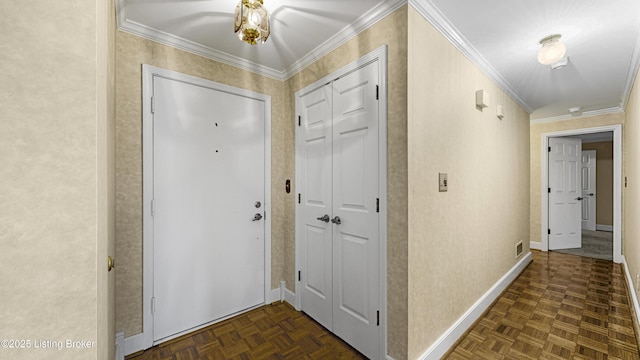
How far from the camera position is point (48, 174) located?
54cm

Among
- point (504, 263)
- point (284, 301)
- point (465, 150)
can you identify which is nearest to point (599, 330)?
point (504, 263)

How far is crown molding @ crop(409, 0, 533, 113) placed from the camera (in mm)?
1573

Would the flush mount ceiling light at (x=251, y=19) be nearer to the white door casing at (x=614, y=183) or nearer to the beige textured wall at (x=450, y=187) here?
the beige textured wall at (x=450, y=187)

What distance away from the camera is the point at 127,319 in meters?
1.74

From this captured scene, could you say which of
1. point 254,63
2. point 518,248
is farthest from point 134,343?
point 518,248

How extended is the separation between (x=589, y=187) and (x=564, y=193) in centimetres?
268

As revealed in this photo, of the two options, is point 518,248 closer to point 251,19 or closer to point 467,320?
point 467,320

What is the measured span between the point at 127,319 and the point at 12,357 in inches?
61.0

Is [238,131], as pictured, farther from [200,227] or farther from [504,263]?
[504,263]

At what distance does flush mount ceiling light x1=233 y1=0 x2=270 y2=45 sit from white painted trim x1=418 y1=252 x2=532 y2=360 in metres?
2.12

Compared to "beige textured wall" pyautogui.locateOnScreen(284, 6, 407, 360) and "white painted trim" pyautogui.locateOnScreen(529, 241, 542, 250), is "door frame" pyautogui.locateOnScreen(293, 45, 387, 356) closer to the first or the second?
"beige textured wall" pyautogui.locateOnScreen(284, 6, 407, 360)

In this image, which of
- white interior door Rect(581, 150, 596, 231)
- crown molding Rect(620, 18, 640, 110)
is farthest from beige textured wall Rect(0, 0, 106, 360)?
white interior door Rect(581, 150, 596, 231)

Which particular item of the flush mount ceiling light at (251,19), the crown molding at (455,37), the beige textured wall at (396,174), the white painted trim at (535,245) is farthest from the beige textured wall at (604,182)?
the flush mount ceiling light at (251,19)

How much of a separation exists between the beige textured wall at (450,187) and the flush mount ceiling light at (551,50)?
46 cm
